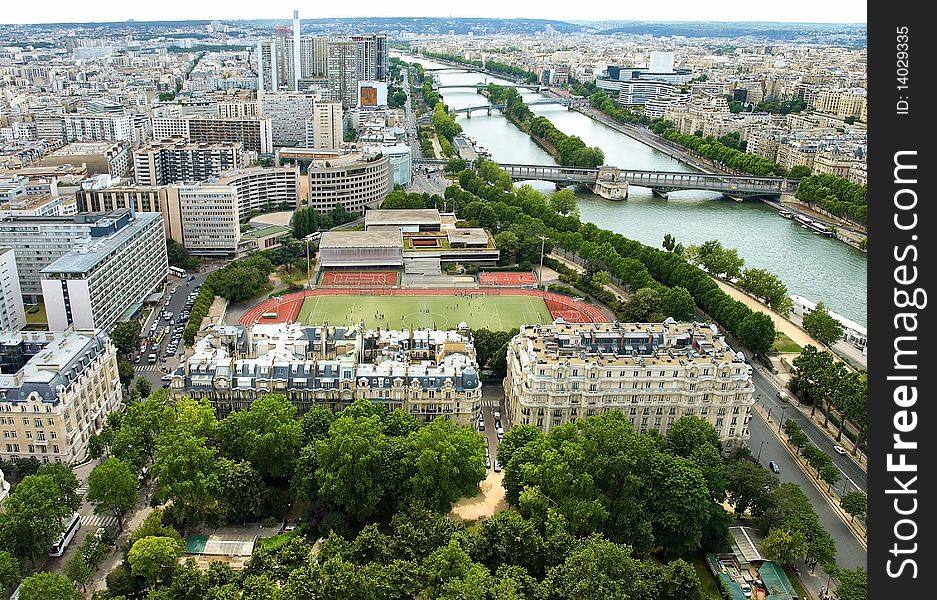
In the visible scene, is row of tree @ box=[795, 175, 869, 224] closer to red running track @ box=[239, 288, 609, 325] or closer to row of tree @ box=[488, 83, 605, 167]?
row of tree @ box=[488, 83, 605, 167]

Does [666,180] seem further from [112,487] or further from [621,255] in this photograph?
[112,487]

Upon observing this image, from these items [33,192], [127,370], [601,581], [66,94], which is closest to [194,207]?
[33,192]

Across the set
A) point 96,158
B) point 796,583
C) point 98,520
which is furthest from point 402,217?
point 796,583

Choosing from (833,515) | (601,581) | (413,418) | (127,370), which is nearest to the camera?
(601,581)

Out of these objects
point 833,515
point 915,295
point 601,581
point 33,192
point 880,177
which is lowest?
point 833,515

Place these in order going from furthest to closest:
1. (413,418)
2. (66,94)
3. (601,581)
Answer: (66,94) < (413,418) < (601,581)

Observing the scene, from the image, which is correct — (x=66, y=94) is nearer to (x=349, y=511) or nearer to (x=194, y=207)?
(x=194, y=207)

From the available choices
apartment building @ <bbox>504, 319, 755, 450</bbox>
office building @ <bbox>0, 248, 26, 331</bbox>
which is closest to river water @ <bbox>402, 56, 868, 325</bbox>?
apartment building @ <bbox>504, 319, 755, 450</bbox>

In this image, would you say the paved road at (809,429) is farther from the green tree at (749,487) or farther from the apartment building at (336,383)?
the apartment building at (336,383)

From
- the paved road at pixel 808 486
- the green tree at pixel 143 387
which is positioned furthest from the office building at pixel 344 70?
the paved road at pixel 808 486
